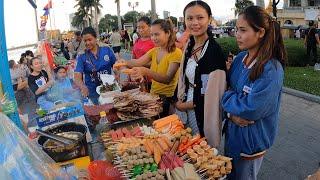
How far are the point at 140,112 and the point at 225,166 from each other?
3.94 ft

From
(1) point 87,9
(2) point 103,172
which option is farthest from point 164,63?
(1) point 87,9

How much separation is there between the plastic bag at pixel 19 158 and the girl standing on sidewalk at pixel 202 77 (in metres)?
1.13

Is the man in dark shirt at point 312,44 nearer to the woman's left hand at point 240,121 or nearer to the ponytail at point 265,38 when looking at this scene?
the ponytail at point 265,38

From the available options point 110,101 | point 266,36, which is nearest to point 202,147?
point 266,36

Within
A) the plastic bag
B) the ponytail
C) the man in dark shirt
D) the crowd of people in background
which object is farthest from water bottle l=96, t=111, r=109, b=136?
the man in dark shirt

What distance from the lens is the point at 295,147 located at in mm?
5086

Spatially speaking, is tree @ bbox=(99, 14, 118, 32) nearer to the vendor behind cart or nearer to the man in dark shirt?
the man in dark shirt

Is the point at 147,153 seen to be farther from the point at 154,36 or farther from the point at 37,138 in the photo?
the point at 154,36

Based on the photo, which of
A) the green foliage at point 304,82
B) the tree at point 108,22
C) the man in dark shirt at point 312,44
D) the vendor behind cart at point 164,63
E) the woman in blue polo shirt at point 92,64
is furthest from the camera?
the tree at point 108,22

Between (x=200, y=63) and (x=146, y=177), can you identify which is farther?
(x=200, y=63)

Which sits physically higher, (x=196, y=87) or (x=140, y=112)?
(x=196, y=87)

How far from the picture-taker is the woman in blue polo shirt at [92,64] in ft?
14.8

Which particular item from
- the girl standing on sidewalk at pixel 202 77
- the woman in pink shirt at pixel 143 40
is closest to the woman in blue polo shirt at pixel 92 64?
the woman in pink shirt at pixel 143 40

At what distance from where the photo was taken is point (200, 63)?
8.85ft
